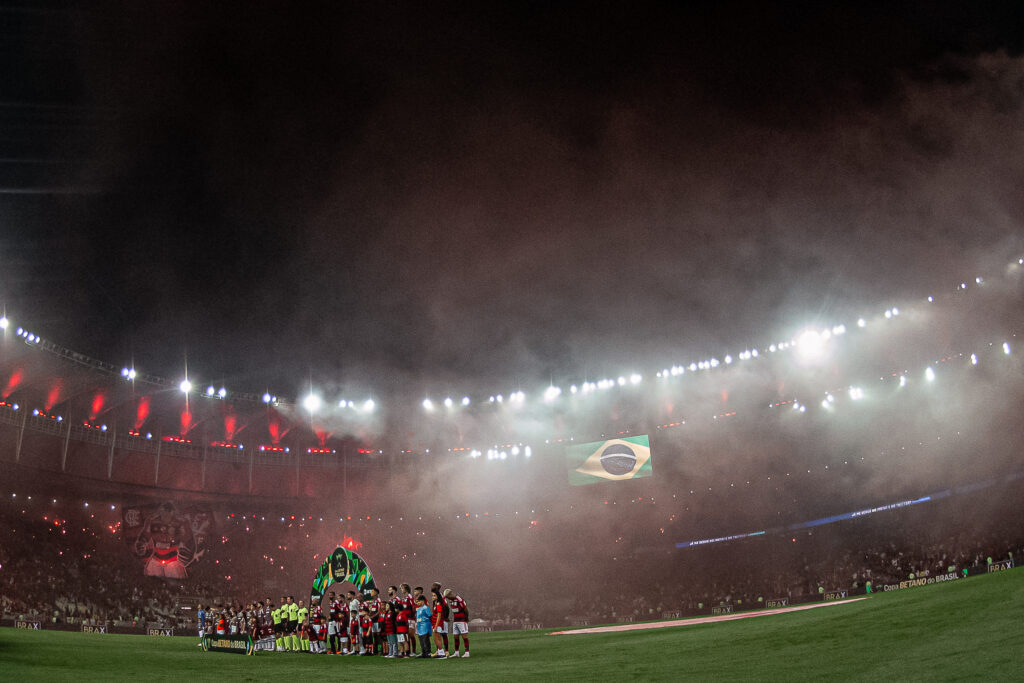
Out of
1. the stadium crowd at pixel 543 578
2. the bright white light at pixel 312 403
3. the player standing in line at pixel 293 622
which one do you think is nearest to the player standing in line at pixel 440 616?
the player standing in line at pixel 293 622

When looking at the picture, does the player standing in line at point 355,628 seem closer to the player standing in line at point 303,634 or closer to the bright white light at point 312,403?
the player standing in line at point 303,634

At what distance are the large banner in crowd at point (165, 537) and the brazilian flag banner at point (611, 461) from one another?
914 inches

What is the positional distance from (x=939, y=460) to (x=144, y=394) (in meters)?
43.1

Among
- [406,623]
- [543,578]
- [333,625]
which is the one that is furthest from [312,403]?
[406,623]

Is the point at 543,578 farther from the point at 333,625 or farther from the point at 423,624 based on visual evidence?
the point at 423,624

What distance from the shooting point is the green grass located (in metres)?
7.30

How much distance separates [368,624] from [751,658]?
33.4 ft

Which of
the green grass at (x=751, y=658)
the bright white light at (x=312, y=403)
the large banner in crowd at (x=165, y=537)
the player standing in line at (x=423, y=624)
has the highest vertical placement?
the bright white light at (x=312, y=403)

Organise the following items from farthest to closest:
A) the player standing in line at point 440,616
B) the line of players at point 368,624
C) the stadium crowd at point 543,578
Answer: the stadium crowd at point 543,578 → the line of players at point 368,624 → the player standing in line at point 440,616

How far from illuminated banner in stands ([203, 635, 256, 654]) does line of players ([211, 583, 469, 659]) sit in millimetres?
284

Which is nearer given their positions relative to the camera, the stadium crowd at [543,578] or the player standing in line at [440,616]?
the player standing in line at [440,616]

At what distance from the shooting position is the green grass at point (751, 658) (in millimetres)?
7305

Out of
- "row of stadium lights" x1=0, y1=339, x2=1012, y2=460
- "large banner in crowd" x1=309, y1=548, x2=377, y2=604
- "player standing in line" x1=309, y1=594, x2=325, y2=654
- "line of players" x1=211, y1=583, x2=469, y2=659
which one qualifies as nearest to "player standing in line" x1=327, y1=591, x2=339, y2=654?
"line of players" x1=211, y1=583, x2=469, y2=659

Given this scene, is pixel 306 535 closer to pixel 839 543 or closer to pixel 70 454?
pixel 70 454
